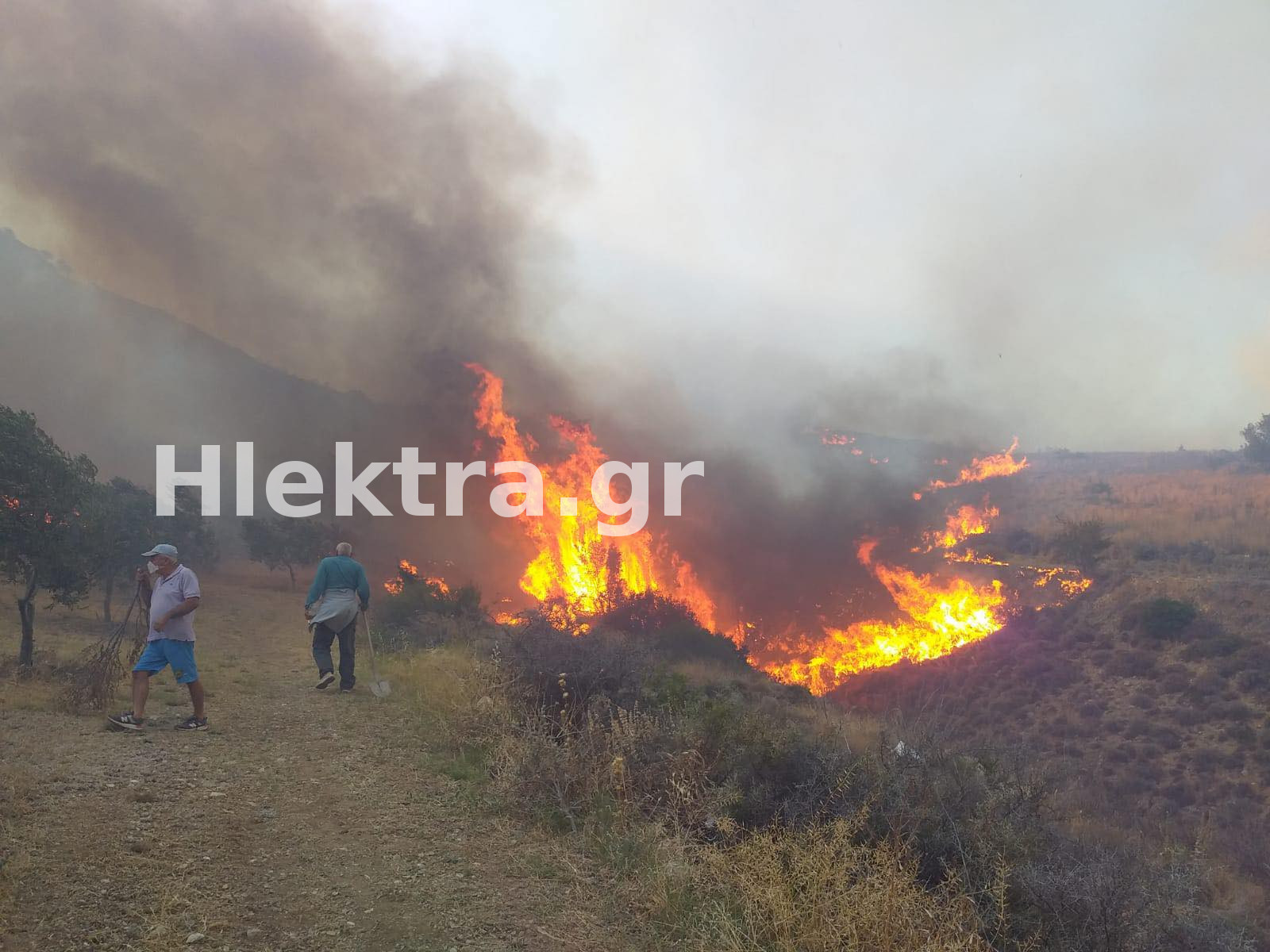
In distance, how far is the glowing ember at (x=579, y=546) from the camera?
88.0 feet

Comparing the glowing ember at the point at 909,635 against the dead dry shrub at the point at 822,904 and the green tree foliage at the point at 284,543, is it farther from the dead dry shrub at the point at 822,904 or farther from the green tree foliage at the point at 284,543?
the green tree foliage at the point at 284,543

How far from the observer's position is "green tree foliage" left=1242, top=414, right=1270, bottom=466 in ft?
164

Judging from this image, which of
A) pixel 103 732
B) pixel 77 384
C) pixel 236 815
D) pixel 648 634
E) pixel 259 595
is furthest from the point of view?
pixel 77 384

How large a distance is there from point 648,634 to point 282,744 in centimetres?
1480

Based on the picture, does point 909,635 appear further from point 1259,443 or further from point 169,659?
point 1259,443

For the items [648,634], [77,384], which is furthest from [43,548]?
[77,384]

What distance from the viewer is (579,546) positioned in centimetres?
2702

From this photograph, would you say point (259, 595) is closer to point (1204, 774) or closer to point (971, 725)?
point (971, 725)

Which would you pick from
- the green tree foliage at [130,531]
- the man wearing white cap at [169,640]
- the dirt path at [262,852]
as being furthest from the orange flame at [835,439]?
the man wearing white cap at [169,640]

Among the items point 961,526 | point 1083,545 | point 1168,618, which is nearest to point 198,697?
point 1168,618

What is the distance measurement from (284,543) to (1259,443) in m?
67.4

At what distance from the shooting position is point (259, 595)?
31.1 metres

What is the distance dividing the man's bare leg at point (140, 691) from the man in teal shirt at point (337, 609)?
270 centimetres

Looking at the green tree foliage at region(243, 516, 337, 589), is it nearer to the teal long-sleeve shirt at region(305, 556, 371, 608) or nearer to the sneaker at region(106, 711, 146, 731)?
the teal long-sleeve shirt at region(305, 556, 371, 608)
